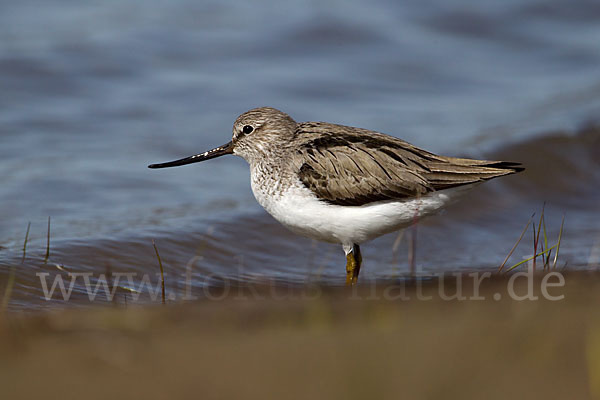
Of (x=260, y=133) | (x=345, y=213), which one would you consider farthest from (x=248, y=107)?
(x=345, y=213)

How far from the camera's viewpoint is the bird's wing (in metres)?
6.31

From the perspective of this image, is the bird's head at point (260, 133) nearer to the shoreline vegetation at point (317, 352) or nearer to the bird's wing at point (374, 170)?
the bird's wing at point (374, 170)

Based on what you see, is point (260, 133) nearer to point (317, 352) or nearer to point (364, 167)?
point (364, 167)

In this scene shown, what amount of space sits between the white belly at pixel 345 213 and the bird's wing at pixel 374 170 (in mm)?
56

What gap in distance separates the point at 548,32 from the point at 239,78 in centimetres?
599

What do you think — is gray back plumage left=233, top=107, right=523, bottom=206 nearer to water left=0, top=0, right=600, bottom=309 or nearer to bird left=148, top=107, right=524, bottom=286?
bird left=148, top=107, right=524, bottom=286

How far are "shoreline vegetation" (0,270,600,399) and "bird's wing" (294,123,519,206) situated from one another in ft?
6.53

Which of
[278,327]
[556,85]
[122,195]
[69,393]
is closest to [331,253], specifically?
[122,195]

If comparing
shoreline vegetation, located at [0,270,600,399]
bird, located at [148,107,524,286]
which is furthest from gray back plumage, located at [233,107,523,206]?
shoreline vegetation, located at [0,270,600,399]

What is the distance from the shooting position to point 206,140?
10.8 m

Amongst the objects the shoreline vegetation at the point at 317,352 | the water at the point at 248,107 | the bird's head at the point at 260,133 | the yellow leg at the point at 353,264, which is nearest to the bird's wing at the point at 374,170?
the bird's head at the point at 260,133

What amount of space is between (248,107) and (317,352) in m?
8.05

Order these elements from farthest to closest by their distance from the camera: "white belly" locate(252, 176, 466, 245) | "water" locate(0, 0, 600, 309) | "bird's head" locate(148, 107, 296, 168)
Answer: "water" locate(0, 0, 600, 309) < "bird's head" locate(148, 107, 296, 168) < "white belly" locate(252, 176, 466, 245)

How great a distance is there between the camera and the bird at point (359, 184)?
6309mm
